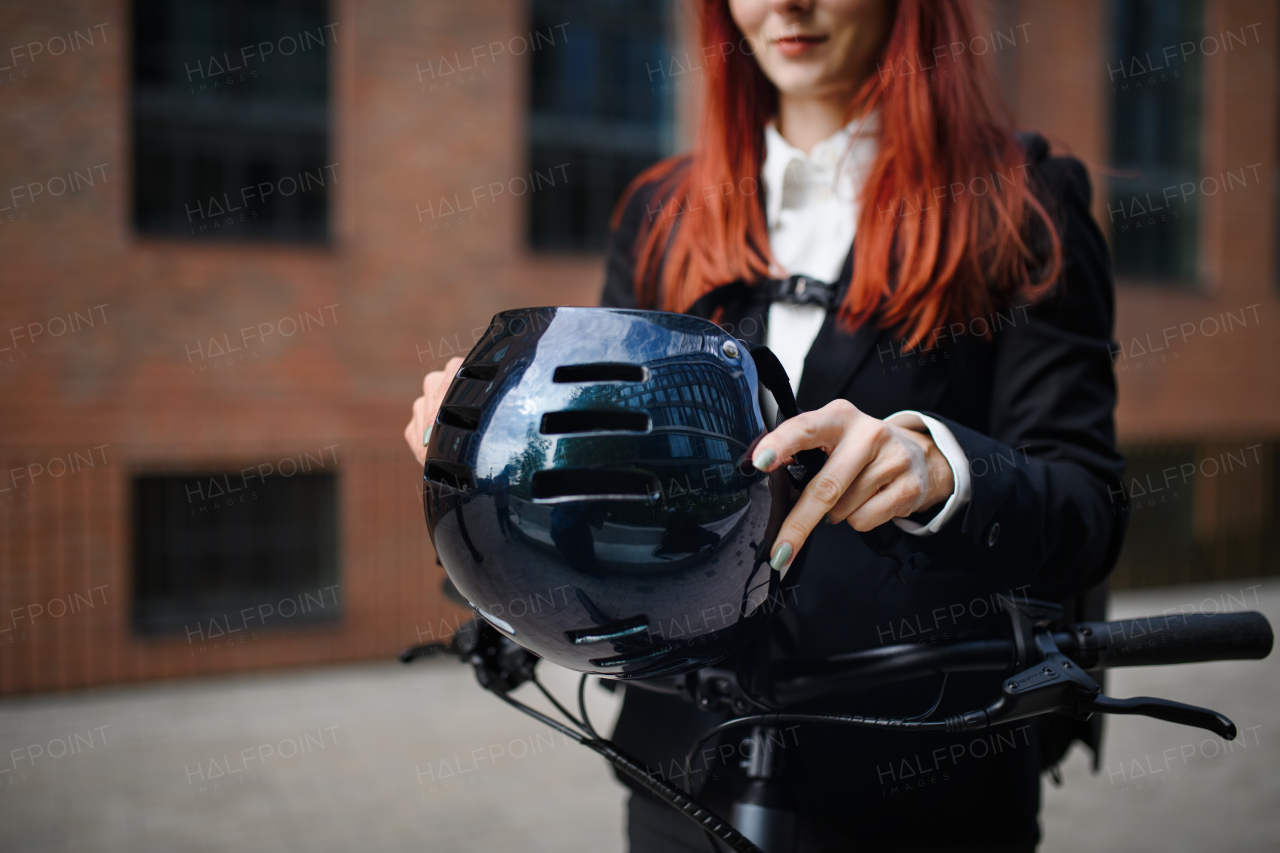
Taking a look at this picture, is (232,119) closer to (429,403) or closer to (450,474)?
(429,403)

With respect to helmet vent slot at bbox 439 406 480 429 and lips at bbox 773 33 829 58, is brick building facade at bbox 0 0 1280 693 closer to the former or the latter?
lips at bbox 773 33 829 58

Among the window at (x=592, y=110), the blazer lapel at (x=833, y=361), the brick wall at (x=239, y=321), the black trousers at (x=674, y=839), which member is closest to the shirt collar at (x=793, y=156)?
the blazer lapel at (x=833, y=361)

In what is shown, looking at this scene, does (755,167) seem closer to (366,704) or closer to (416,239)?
(366,704)

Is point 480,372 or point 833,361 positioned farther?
point 833,361

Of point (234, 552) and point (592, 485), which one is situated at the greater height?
point (592, 485)

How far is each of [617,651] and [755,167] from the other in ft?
3.27

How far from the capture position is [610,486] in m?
0.98

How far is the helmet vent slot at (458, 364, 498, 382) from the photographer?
107 centimetres

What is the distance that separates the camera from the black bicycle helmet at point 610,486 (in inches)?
38.8

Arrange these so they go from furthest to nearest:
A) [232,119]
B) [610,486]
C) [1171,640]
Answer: [232,119] < [1171,640] < [610,486]

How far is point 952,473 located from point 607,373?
45 cm

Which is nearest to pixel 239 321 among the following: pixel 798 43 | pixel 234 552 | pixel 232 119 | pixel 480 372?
pixel 232 119

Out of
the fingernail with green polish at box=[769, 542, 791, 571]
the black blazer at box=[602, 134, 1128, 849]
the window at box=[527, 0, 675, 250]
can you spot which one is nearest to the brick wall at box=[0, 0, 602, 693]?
the window at box=[527, 0, 675, 250]

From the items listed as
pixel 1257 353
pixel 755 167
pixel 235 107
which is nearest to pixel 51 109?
pixel 235 107
